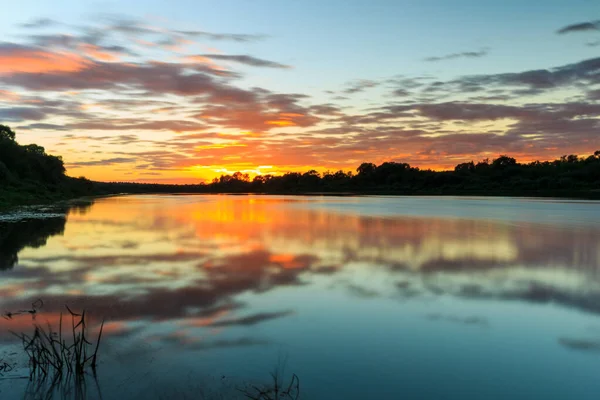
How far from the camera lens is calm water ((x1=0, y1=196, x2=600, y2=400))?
17.0 ft

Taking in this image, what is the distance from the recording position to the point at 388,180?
408 ft

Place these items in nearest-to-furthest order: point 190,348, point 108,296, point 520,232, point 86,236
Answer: point 190,348 → point 108,296 → point 86,236 → point 520,232

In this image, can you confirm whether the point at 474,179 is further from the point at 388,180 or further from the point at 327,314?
the point at 327,314

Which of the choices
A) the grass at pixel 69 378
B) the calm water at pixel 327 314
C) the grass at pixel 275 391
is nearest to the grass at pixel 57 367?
the grass at pixel 69 378

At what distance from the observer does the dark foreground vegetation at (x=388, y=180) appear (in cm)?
5148

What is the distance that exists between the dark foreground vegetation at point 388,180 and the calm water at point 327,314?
2469 cm

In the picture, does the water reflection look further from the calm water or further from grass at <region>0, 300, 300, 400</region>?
grass at <region>0, 300, 300, 400</region>

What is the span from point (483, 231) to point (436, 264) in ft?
29.9

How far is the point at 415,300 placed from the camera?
28.3ft

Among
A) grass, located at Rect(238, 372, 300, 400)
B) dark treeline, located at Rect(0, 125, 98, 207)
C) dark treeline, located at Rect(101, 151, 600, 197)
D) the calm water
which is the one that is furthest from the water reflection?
dark treeline, located at Rect(101, 151, 600, 197)

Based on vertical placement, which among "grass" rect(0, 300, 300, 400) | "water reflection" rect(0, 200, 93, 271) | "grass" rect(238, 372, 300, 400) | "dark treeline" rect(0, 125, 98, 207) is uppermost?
"dark treeline" rect(0, 125, 98, 207)

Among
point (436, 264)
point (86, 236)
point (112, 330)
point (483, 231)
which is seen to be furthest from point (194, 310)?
point (483, 231)

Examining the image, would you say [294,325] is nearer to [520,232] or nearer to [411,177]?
[520,232]

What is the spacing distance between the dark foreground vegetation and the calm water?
2469 cm
